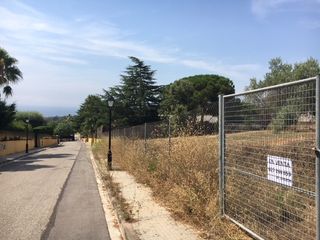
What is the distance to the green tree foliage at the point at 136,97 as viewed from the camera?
8194 centimetres

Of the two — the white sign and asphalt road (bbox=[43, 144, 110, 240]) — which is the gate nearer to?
the white sign

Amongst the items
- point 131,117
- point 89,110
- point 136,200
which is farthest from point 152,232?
point 89,110

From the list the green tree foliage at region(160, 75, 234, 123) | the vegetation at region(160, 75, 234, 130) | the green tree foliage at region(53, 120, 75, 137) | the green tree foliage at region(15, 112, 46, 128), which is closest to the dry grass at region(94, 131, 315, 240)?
the vegetation at region(160, 75, 234, 130)

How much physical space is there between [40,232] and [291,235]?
4.94 m

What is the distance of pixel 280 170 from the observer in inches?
265

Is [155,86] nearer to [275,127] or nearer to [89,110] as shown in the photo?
[89,110]

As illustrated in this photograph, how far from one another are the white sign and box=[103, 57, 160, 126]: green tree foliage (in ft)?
243

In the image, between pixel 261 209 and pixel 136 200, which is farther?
pixel 136 200

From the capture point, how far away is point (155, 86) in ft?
282

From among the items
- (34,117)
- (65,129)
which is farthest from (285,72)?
(65,129)

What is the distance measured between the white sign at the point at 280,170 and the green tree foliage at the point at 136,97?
243 feet

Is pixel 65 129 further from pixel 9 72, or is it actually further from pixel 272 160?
pixel 272 160

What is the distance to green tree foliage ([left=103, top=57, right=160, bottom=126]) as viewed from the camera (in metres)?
81.9

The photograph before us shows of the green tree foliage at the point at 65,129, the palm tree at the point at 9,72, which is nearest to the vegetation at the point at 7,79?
the palm tree at the point at 9,72
